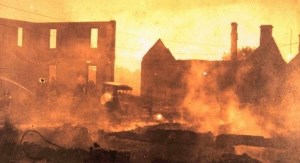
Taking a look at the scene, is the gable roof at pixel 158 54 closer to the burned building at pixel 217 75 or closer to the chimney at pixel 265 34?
the burned building at pixel 217 75

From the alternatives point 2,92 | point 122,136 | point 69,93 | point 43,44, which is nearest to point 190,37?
point 122,136

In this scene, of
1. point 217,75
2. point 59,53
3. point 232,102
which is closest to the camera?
point 232,102

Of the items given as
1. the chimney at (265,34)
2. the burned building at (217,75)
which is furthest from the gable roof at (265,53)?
the chimney at (265,34)

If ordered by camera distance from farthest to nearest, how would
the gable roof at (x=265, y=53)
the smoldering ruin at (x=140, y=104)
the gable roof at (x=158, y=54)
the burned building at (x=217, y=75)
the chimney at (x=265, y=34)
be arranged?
1. the gable roof at (x=158, y=54)
2. the gable roof at (x=265, y=53)
3. the burned building at (x=217, y=75)
4. the chimney at (x=265, y=34)
5. the smoldering ruin at (x=140, y=104)

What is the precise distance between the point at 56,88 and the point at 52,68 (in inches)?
177

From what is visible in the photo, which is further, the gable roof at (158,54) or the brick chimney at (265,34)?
the gable roof at (158,54)

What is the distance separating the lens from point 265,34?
17750 mm

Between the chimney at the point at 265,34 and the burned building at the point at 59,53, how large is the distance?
8.91 meters

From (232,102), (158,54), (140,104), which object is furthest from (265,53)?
(158,54)

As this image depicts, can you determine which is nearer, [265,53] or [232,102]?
[232,102]

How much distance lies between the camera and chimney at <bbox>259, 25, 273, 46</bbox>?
16.0 m

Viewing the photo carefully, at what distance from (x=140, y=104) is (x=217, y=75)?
4.61 metres

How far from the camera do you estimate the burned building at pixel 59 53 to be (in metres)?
22.9

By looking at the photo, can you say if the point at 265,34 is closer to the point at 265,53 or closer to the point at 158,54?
the point at 265,53
